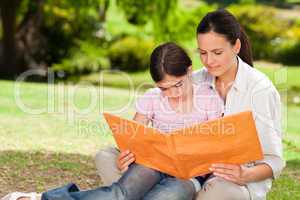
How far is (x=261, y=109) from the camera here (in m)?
3.34

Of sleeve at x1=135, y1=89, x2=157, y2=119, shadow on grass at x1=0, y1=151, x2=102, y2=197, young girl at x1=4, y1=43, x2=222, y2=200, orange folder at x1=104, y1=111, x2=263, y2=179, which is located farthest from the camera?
shadow on grass at x1=0, y1=151, x2=102, y2=197

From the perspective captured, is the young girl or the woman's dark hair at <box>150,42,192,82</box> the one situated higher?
the woman's dark hair at <box>150,42,192,82</box>

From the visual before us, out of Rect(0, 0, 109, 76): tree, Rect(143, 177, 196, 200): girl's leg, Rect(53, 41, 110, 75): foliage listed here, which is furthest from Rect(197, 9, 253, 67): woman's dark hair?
Rect(53, 41, 110, 75): foliage

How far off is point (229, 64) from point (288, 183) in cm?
189

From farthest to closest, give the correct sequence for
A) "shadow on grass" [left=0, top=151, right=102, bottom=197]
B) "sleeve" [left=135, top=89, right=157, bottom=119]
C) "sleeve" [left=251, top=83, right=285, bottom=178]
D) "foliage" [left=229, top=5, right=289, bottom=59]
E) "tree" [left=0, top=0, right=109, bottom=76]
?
"foliage" [left=229, top=5, right=289, bottom=59]
"tree" [left=0, top=0, right=109, bottom=76]
"shadow on grass" [left=0, top=151, right=102, bottom=197]
"sleeve" [left=135, top=89, right=157, bottom=119]
"sleeve" [left=251, top=83, right=285, bottom=178]

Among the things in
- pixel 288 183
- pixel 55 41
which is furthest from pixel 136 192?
pixel 55 41

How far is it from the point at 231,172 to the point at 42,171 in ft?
6.89

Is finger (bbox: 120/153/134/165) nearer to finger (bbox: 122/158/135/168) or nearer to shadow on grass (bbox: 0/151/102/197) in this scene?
finger (bbox: 122/158/135/168)

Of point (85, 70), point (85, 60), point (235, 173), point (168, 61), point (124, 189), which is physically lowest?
point (85, 70)

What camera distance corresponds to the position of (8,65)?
15391 millimetres

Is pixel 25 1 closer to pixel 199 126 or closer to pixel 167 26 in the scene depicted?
pixel 167 26

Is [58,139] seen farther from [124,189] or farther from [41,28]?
[41,28]

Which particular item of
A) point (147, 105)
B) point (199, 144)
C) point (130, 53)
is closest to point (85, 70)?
point (130, 53)

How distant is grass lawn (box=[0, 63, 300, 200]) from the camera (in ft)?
15.7
